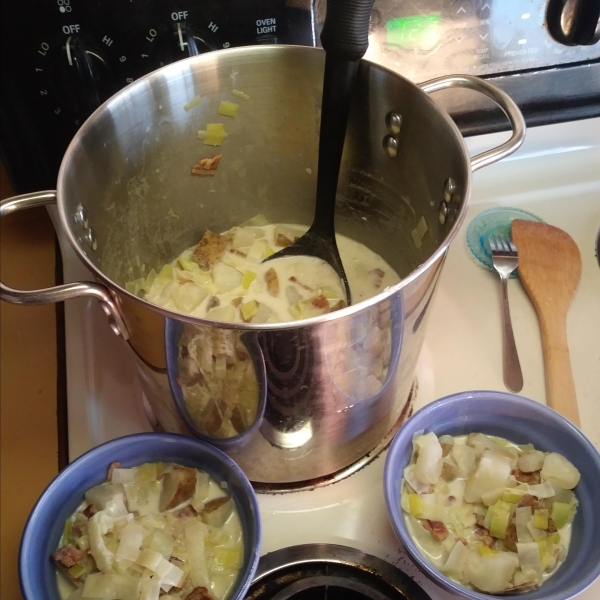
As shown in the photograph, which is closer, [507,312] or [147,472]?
[147,472]

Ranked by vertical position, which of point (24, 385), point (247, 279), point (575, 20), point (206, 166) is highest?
point (575, 20)

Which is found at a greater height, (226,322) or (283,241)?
(226,322)

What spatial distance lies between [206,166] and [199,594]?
43 centimetres

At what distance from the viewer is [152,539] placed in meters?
0.47

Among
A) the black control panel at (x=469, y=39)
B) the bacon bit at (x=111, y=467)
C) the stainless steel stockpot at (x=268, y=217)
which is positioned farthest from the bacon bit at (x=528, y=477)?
the black control panel at (x=469, y=39)

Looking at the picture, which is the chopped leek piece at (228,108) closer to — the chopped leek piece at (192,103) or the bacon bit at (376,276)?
the chopped leek piece at (192,103)

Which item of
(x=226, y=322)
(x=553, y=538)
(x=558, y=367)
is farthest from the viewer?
(x=558, y=367)

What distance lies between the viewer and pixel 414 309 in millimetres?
435

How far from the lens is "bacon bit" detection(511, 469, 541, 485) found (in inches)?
19.4

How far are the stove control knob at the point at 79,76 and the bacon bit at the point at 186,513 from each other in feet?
1.27

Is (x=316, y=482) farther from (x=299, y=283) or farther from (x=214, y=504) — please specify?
(x=299, y=283)

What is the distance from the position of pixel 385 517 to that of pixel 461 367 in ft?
0.56

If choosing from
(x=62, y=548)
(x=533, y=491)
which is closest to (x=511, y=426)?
(x=533, y=491)

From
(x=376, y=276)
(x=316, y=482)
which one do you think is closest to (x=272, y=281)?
(x=376, y=276)
